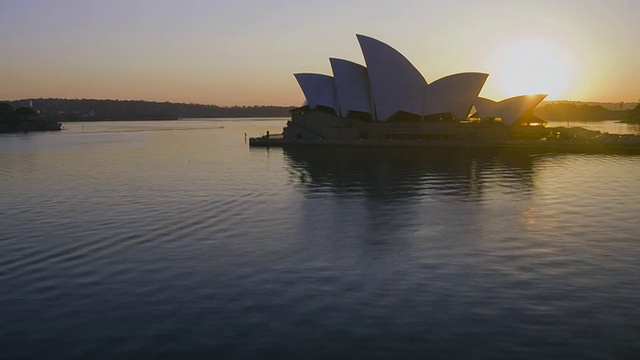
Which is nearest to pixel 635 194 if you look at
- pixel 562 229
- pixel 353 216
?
pixel 562 229

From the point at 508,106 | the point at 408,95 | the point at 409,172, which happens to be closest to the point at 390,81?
the point at 408,95

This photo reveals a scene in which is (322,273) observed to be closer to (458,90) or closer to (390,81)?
(390,81)

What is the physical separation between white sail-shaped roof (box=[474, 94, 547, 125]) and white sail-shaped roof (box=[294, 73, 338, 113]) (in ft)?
55.8

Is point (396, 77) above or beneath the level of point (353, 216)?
above

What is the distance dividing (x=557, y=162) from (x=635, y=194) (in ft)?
62.6

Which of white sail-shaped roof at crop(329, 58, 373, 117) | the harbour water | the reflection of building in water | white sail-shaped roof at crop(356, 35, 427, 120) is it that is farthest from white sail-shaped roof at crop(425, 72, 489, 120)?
the harbour water

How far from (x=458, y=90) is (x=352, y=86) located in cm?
1209

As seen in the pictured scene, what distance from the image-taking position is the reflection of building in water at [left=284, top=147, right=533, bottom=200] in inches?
1164

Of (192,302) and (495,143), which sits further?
(495,143)

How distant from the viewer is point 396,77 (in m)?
65.3

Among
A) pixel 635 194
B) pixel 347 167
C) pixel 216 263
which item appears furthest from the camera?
pixel 347 167

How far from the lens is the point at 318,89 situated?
231 feet

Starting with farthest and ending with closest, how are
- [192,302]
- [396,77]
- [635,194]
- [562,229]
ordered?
[396,77], [635,194], [562,229], [192,302]

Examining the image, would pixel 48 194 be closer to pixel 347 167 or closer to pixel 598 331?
pixel 347 167
